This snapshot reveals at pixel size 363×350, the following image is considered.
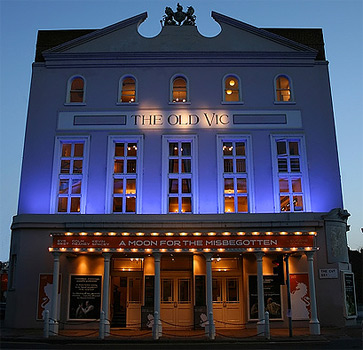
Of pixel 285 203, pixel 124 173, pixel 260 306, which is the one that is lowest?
pixel 260 306

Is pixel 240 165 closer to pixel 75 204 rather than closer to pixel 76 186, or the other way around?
pixel 76 186

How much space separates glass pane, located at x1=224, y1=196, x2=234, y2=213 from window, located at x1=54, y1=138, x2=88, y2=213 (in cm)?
738

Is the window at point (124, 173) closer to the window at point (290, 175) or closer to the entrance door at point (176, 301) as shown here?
the entrance door at point (176, 301)

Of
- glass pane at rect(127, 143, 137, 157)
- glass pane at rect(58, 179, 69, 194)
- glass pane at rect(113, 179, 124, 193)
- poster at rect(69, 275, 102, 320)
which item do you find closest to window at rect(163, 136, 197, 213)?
glass pane at rect(127, 143, 137, 157)

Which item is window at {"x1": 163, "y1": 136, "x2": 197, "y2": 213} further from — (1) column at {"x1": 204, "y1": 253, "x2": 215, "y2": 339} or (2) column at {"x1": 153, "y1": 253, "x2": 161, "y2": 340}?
(1) column at {"x1": 204, "y1": 253, "x2": 215, "y2": 339}

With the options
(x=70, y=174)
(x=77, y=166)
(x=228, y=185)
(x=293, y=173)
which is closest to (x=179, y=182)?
(x=228, y=185)

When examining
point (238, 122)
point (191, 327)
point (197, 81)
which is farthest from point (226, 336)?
point (197, 81)

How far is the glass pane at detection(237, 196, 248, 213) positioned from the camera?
2262cm

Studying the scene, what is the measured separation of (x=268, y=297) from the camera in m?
21.5

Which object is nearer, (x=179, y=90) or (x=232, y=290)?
(x=232, y=290)

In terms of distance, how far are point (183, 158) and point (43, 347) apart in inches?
455

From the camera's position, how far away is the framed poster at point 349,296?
2131cm

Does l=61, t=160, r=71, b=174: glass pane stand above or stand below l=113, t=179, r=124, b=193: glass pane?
above

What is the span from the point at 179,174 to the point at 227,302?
7.00 m
